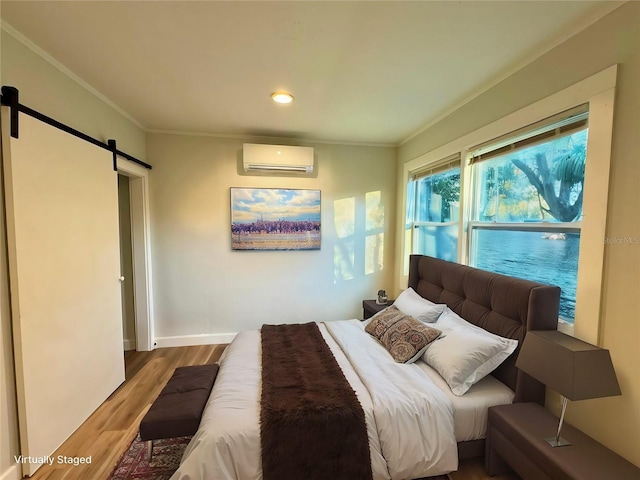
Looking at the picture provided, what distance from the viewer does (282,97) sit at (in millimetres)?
2373

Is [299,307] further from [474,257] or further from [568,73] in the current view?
[568,73]

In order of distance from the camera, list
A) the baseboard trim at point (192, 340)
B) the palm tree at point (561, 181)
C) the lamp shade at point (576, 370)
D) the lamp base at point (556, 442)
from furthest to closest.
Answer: the baseboard trim at point (192, 340)
the palm tree at point (561, 181)
the lamp base at point (556, 442)
the lamp shade at point (576, 370)

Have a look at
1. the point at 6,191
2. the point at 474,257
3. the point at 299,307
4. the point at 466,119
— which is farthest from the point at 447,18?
the point at 299,307

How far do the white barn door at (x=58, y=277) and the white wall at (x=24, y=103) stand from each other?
4 cm

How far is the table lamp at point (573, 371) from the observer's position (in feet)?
3.99

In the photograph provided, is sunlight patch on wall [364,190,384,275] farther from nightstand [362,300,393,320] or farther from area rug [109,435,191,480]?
area rug [109,435,191,480]

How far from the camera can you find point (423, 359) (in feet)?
6.68

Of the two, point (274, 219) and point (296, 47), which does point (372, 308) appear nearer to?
point (274, 219)

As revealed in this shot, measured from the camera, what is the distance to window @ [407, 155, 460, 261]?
2.76 m

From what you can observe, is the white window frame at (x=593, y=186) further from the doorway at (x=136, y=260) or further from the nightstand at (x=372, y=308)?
the doorway at (x=136, y=260)

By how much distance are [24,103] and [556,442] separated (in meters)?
3.31

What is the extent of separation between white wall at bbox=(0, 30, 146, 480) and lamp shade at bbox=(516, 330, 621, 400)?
108 inches

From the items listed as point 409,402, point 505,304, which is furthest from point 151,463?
point 505,304

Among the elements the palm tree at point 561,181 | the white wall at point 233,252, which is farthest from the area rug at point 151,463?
the palm tree at point 561,181
